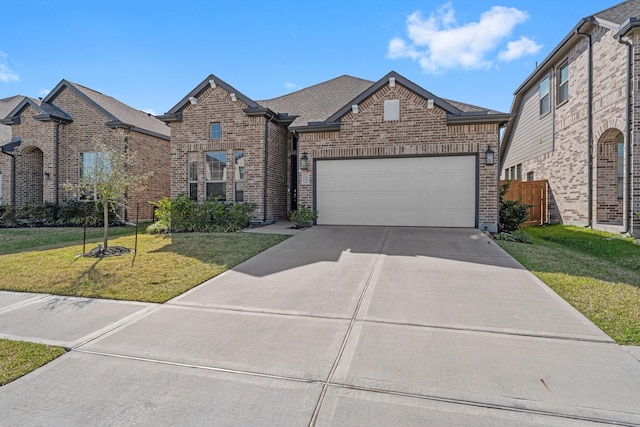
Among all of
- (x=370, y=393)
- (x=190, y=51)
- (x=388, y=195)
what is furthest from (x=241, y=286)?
(x=190, y=51)

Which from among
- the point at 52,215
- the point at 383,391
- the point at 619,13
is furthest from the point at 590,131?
the point at 52,215

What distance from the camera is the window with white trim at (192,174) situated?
13242mm

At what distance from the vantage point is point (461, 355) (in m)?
3.02

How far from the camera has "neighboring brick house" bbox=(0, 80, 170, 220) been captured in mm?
14633

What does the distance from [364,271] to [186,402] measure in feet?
12.8

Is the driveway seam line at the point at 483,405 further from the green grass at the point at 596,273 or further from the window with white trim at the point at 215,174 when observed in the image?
the window with white trim at the point at 215,174

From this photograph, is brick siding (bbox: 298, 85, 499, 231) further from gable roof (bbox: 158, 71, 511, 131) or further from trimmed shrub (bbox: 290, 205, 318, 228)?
trimmed shrub (bbox: 290, 205, 318, 228)

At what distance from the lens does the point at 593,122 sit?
1141cm

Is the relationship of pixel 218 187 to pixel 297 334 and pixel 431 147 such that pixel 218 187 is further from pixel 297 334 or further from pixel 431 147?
pixel 297 334

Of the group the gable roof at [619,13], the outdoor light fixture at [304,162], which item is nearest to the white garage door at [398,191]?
the outdoor light fixture at [304,162]

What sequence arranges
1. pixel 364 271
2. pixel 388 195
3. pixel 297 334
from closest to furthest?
pixel 297 334, pixel 364 271, pixel 388 195

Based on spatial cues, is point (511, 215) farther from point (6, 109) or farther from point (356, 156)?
point (6, 109)

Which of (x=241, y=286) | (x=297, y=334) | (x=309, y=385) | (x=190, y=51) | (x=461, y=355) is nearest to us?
(x=309, y=385)

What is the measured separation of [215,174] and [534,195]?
43.7 ft
